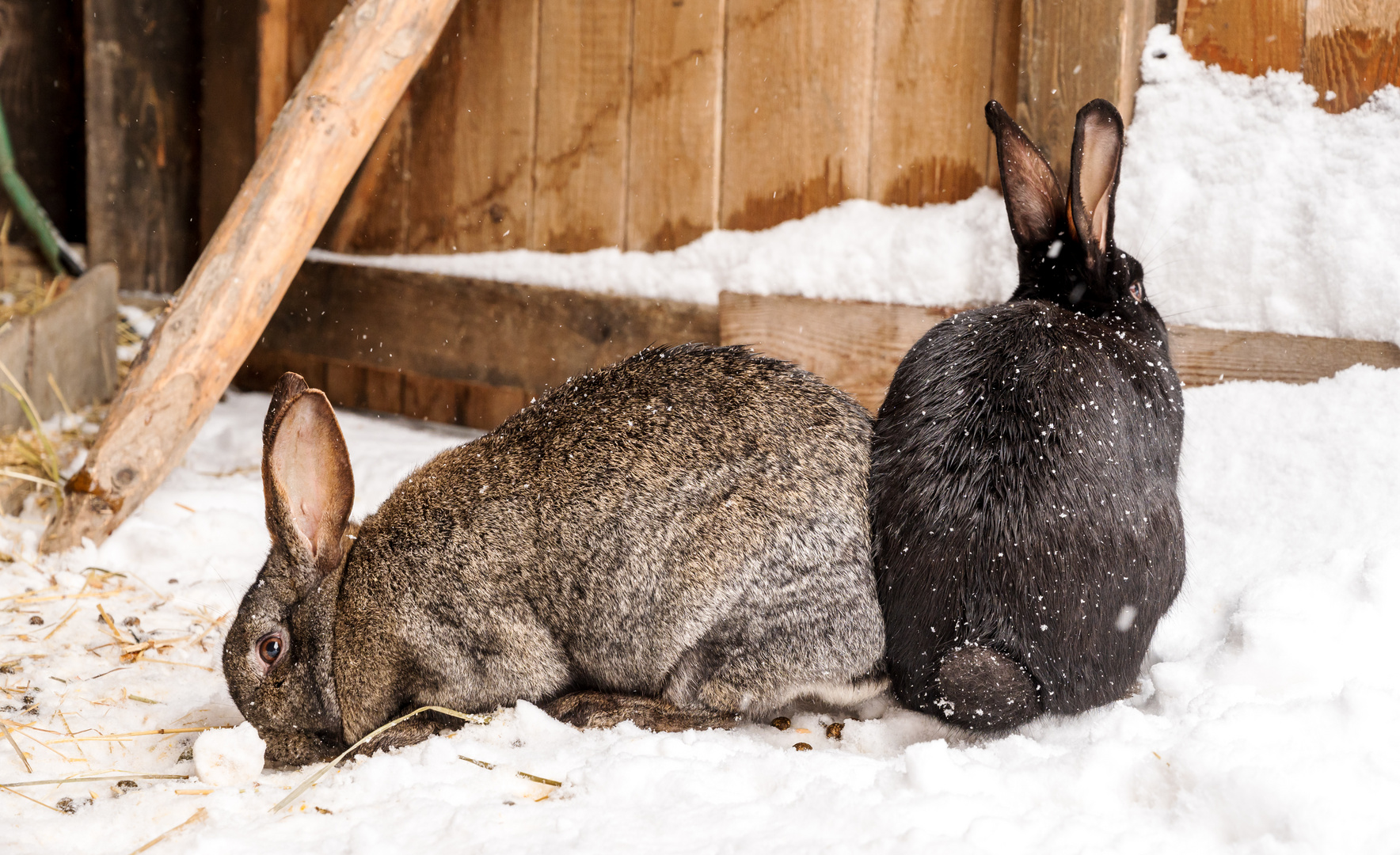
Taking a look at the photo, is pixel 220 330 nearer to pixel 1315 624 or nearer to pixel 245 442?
pixel 245 442

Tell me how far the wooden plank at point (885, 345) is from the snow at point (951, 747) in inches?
2.5

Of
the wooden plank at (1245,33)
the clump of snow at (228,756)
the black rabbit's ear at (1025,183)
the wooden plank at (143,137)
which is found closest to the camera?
the clump of snow at (228,756)

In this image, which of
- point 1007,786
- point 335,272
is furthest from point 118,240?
point 1007,786

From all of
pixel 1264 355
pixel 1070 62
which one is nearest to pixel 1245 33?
pixel 1070 62

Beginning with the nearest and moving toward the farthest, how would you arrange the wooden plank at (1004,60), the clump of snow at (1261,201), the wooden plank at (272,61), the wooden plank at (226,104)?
1. the clump of snow at (1261,201)
2. the wooden plank at (1004,60)
3. the wooden plank at (272,61)
4. the wooden plank at (226,104)

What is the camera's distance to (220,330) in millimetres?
3623

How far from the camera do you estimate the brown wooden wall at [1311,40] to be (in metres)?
2.90

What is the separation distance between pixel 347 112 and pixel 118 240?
266cm

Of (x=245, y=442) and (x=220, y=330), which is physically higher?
(x=220, y=330)

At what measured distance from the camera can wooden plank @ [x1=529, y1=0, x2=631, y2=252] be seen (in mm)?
4281

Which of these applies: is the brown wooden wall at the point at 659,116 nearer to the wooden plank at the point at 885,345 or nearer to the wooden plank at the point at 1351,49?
the wooden plank at the point at 885,345

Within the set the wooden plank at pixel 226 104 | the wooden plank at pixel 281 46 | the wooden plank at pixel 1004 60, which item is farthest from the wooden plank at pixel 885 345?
the wooden plank at pixel 226 104

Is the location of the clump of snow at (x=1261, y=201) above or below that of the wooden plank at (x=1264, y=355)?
above

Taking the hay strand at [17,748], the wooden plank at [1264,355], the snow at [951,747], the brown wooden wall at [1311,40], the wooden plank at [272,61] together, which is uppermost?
the wooden plank at [272,61]
